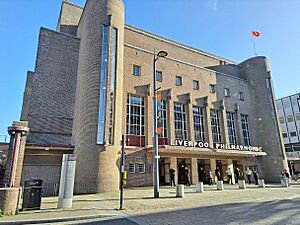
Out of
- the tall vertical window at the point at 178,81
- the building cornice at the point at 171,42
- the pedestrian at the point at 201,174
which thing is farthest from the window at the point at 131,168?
the building cornice at the point at 171,42

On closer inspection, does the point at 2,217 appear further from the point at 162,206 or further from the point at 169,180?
the point at 169,180

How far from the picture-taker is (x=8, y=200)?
8266 millimetres

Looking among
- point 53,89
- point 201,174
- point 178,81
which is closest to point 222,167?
point 201,174

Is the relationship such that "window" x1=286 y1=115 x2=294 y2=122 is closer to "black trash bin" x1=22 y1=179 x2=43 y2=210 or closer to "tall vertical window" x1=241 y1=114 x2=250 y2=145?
"tall vertical window" x1=241 y1=114 x2=250 y2=145

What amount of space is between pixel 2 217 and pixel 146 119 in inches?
604

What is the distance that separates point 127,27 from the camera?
25547 millimetres

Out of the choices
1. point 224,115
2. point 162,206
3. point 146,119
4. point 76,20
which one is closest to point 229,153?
point 224,115

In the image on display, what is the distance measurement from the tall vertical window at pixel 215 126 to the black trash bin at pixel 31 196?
21118 millimetres

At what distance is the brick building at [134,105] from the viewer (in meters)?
18.3

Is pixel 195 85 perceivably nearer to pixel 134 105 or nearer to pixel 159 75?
pixel 159 75

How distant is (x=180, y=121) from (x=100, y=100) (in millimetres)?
10171

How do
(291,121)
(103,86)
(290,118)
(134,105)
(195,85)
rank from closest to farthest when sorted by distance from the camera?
(103,86), (134,105), (195,85), (291,121), (290,118)

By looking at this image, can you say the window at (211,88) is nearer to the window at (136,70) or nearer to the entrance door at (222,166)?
the entrance door at (222,166)

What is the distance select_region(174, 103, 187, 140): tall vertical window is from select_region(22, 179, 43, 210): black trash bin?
15.9 m
